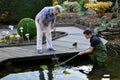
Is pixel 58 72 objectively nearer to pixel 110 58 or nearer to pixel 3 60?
pixel 3 60

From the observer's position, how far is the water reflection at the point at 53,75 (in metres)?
8.17

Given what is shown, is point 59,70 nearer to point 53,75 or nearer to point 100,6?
point 53,75

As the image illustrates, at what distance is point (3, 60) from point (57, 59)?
1.51m

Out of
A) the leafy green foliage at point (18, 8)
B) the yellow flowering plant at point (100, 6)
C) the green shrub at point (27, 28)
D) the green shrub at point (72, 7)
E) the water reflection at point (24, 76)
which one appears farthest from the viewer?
the green shrub at point (72, 7)

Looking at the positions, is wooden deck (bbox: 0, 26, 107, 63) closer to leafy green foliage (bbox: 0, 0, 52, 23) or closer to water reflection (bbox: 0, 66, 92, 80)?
water reflection (bbox: 0, 66, 92, 80)

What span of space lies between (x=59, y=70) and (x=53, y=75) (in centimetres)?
46

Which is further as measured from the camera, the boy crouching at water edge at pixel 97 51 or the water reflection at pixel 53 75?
the boy crouching at water edge at pixel 97 51

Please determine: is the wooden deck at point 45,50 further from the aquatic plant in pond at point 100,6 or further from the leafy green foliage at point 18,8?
the aquatic plant in pond at point 100,6

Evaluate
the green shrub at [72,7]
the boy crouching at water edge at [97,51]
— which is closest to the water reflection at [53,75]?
the boy crouching at water edge at [97,51]

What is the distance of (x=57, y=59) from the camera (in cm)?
953

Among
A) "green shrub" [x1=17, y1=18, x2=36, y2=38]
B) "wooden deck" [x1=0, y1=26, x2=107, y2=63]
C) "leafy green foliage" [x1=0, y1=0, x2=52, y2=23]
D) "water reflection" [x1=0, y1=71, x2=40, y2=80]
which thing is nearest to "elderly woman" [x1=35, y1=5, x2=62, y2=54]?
"wooden deck" [x1=0, y1=26, x2=107, y2=63]

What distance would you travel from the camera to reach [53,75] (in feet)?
27.5

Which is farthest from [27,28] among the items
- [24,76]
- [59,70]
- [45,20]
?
[24,76]

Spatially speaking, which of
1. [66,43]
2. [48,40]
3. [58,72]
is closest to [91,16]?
[66,43]
